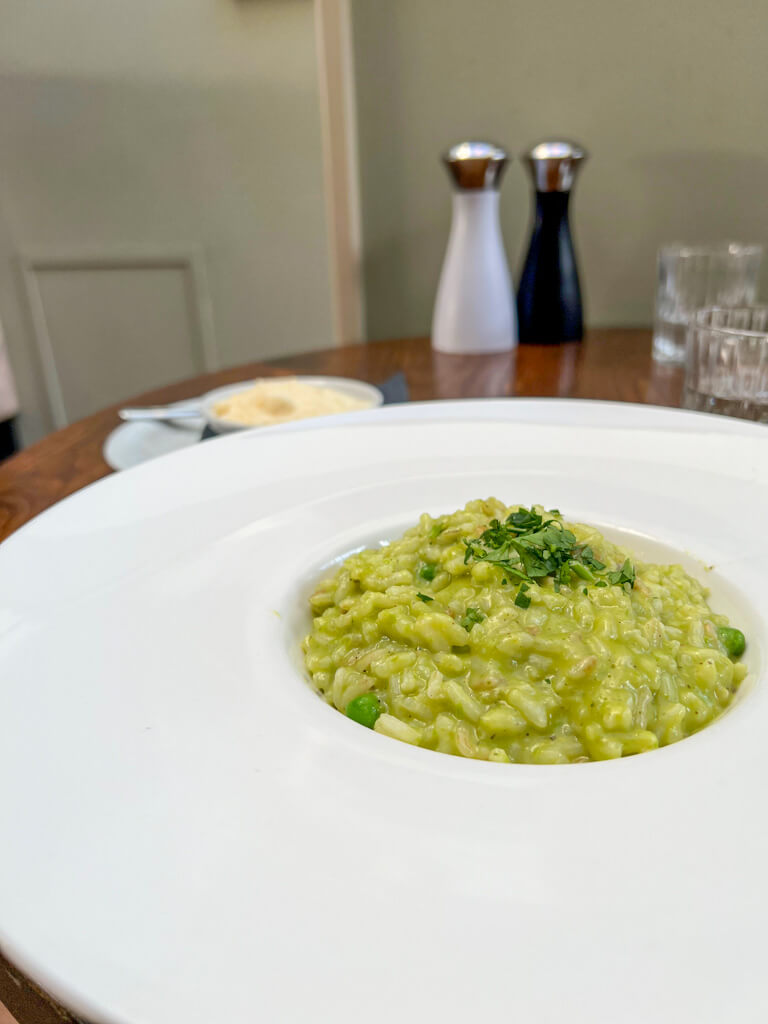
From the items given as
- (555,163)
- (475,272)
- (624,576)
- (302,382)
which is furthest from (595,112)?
(624,576)

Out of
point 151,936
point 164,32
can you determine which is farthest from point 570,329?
point 164,32

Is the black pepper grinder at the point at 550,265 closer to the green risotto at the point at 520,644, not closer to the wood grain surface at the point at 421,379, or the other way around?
the wood grain surface at the point at 421,379

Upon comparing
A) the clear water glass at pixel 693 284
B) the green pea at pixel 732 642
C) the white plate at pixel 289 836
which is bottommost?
the green pea at pixel 732 642

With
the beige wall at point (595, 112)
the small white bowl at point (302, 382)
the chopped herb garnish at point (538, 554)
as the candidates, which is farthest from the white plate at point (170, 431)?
the beige wall at point (595, 112)

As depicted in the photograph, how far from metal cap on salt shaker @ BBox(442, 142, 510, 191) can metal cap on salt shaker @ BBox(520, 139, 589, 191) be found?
0.37 feet

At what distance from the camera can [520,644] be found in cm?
90

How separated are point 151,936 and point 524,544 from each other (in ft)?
2.11

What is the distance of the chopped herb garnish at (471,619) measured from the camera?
3.18 feet

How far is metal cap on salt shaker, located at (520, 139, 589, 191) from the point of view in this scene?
7.95ft

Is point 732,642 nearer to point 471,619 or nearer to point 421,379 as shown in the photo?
point 471,619

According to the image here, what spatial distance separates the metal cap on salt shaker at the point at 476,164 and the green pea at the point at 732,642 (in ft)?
6.10

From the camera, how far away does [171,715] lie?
29.6 inches

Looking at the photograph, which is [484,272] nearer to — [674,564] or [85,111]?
[674,564]

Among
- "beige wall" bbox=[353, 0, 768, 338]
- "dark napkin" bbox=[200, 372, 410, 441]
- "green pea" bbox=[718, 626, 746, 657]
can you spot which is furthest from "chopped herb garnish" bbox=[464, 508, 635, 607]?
"beige wall" bbox=[353, 0, 768, 338]
